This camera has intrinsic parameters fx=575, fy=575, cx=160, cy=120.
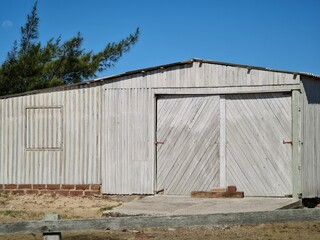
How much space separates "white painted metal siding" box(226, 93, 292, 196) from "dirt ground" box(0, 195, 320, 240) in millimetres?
2299

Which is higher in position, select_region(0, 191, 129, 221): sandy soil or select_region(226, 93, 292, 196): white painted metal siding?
select_region(226, 93, 292, 196): white painted metal siding

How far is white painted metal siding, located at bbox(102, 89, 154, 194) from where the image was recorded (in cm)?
1499

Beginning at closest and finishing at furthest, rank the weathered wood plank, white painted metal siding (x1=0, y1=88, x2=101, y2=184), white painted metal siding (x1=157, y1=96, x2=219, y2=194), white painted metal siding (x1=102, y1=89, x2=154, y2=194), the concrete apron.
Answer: the weathered wood plank, the concrete apron, white painted metal siding (x1=157, y1=96, x2=219, y2=194), white painted metal siding (x1=102, y1=89, x2=154, y2=194), white painted metal siding (x1=0, y1=88, x2=101, y2=184)

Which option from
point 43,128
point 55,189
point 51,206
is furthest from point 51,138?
point 51,206

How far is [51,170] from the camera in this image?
15.7m

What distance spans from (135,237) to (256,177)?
483 centimetres

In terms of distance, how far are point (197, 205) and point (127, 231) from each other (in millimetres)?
2272

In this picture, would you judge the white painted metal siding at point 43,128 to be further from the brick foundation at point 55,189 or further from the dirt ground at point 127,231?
the dirt ground at point 127,231

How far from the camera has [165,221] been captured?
7316 mm

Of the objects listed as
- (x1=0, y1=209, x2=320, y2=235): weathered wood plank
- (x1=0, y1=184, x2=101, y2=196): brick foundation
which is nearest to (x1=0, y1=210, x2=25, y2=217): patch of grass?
(x1=0, y1=184, x2=101, y2=196): brick foundation

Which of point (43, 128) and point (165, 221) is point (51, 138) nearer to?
point (43, 128)

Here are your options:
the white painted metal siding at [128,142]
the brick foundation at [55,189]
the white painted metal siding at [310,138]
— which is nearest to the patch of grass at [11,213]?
the brick foundation at [55,189]

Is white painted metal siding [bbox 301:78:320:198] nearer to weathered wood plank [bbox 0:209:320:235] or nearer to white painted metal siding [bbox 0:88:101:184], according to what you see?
white painted metal siding [bbox 0:88:101:184]

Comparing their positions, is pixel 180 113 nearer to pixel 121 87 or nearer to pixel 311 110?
pixel 121 87
